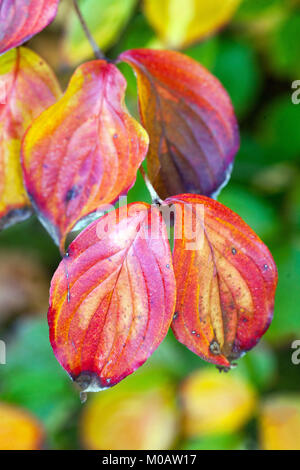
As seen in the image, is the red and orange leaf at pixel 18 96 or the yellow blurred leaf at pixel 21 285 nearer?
the red and orange leaf at pixel 18 96

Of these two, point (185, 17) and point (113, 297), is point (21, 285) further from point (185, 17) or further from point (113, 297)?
point (113, 297)

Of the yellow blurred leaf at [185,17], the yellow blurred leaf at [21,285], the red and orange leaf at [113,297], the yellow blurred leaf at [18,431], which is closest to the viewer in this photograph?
the red and orange leaf at [113,297]

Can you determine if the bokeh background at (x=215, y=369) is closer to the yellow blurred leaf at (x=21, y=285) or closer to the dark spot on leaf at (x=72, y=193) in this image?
the yellow blurred leaf at (x=21, y=285)

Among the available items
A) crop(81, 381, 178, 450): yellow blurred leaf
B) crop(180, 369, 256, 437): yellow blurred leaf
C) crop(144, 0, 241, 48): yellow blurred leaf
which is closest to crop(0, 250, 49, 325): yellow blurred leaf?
crop(81, 381, 178, 450): yellow blurred leaf

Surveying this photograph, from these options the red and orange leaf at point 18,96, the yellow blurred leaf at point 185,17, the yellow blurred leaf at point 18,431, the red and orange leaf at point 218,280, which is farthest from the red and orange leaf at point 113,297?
the yellow blurred leaf at point 18,431

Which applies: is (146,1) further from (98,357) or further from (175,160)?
(98,357)

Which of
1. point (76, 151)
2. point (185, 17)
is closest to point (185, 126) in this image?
point (76, 151)

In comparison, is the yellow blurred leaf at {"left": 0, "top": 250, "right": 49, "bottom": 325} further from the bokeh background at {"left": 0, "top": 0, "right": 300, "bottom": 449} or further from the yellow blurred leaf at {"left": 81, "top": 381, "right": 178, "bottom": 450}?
the yellow blurred leaf at {"left": 81, "top": 381, "right": 178, "bottom": 450}

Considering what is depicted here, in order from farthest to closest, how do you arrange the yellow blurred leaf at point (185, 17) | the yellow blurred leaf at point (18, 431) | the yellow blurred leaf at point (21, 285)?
the yellow blurred leaf at point (21, 285) → the yellow blurred leaf at point (18, 431) → the yellow blurred leaf at point (185, 17)
